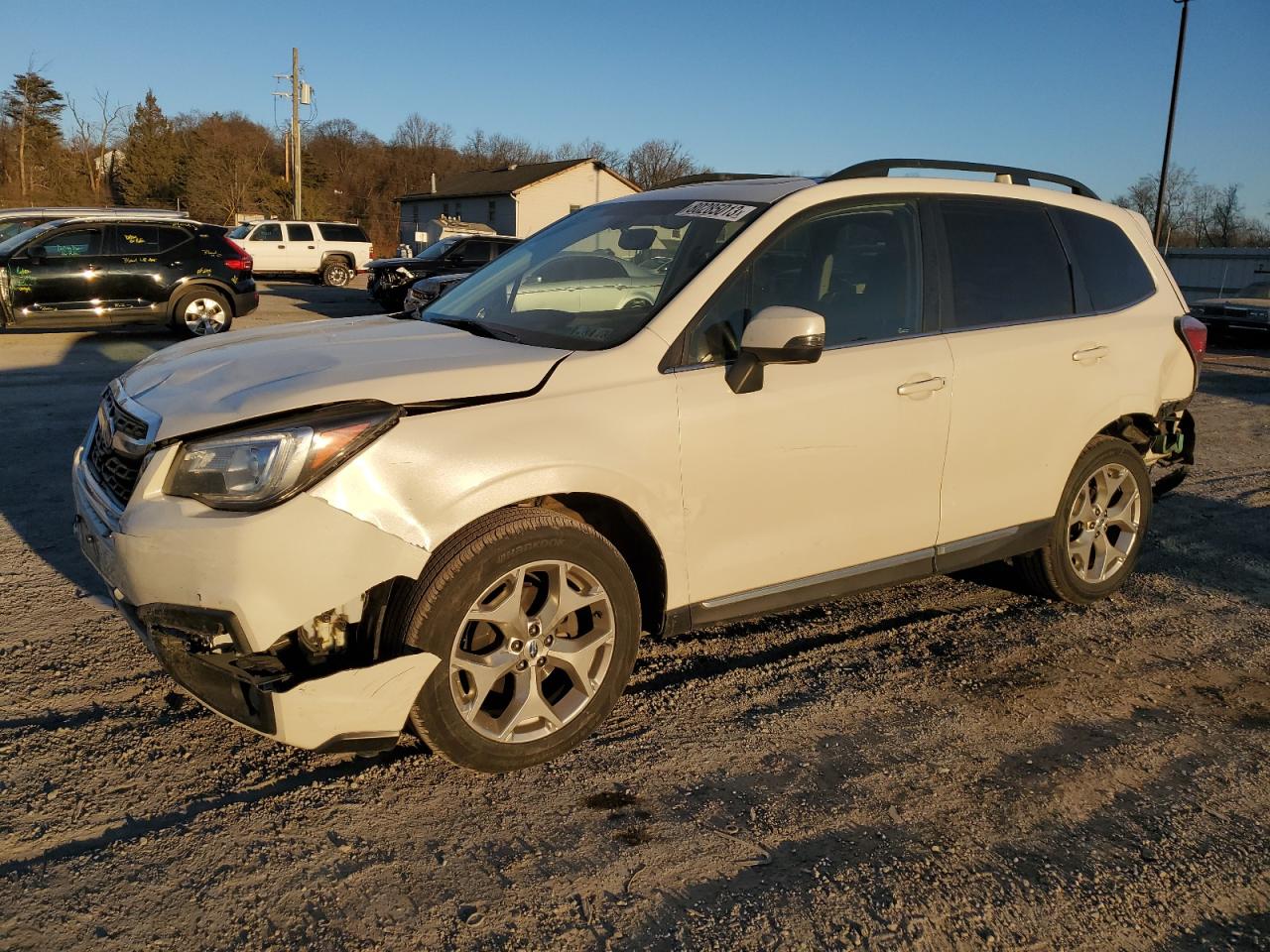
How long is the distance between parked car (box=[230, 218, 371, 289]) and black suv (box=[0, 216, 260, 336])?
591 inches

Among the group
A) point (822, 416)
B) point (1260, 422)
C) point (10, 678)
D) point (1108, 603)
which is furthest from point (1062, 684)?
point (1260, 422)

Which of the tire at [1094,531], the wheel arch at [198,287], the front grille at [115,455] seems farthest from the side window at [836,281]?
the wheel arch at [198,287]

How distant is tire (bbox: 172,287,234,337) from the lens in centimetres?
1455

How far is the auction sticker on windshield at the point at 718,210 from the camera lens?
3850 millimetres

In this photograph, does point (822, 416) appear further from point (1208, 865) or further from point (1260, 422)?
point (1260, 422)

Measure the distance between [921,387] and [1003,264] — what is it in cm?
94

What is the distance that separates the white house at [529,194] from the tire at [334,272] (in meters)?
19.5

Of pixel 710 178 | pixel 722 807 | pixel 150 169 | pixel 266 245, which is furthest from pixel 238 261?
pixel 150 169

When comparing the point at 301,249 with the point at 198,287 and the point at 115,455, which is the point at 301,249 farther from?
the point at 115,455

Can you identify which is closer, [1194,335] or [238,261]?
[1194,335]


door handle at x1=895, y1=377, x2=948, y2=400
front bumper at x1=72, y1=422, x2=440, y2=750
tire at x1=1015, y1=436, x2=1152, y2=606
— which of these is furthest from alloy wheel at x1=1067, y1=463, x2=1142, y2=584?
front bumper at x1=72, y1=422, x2=440, y2=750

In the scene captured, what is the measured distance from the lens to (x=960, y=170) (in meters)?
4.59

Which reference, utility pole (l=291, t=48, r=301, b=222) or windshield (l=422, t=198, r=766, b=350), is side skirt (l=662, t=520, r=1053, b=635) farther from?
utility pole (l=291, t=48, r=301, b=222)

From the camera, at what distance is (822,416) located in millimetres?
3711
